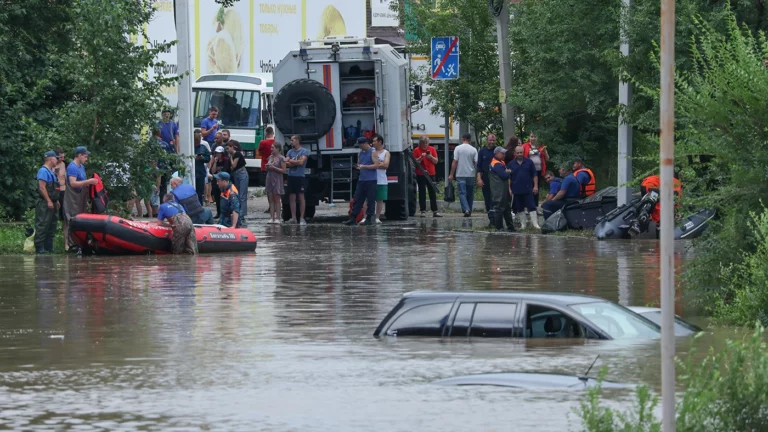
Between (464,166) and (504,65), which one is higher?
(504,65)

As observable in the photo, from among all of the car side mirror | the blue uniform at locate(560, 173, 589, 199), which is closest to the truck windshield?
the car side mirror

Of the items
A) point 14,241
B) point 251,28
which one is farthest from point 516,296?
point 251,28

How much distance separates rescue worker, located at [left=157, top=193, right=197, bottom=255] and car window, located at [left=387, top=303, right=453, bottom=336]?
10084 millimetres

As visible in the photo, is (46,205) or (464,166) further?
(464,166)

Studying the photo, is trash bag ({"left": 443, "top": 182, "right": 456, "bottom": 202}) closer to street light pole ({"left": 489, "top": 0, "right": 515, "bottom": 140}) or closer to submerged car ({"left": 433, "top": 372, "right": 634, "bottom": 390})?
street light pole ({"left": 489, "top": 0, "right": 515, "bottom": 140})

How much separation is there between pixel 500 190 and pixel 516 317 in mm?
14274

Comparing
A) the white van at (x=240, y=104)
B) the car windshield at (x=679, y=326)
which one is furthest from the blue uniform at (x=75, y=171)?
the white van at (x=240, y=104)

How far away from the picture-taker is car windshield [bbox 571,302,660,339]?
37.2 feet

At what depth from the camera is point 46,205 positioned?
71.4ft

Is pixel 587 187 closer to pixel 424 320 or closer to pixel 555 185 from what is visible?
pixel 555 185

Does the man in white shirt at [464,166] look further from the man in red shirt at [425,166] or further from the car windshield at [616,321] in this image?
the car windshield at [616,321]

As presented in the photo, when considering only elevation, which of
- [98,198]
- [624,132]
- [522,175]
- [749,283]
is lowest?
[749,283]

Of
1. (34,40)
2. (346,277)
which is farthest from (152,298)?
(34,40)

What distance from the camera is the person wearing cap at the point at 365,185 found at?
27.4 m
